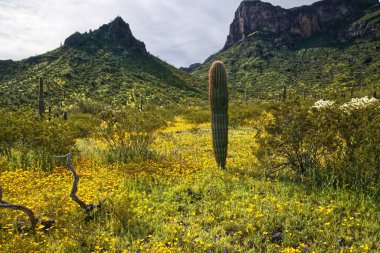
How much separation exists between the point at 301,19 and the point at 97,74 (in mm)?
123240

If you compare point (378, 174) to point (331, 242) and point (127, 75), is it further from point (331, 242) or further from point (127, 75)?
point (127, 75)

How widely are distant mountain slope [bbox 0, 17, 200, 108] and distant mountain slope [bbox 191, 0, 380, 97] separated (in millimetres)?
24646

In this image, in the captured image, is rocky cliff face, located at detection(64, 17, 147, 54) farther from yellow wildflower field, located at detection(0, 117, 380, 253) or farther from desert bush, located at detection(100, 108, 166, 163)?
yellow wildflower field, located at detection(0, 117, 380, 253)

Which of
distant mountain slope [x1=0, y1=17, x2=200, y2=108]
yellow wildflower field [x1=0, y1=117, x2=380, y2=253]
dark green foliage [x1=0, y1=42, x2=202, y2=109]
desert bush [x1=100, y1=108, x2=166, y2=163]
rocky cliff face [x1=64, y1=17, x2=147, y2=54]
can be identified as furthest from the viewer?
rocky cliff face [x1=64, y1=17, x2=147, y2=54]

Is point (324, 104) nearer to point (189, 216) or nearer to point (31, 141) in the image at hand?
point (189, 216)

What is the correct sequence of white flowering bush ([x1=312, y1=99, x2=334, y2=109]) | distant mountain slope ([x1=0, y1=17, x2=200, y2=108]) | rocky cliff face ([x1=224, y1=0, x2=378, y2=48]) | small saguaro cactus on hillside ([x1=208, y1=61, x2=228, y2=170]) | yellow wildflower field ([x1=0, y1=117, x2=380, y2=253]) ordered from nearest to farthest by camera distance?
yellow wildflower field ([x1=0, y1=117, x2=380, y2=253]) → white flowering bush ([x1=312, y1=99, x2=334, y2=109]) → small saguaro cactus on hillside ([x1=208, y1=61, x2=228, y2=170]) → distant mountain slope ([x1=0, y1=17, x2=200, y2=108]) → rocky cliff face ([x1=224, y1=0, x2=378, y2=48])

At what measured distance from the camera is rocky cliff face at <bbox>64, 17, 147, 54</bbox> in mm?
80500

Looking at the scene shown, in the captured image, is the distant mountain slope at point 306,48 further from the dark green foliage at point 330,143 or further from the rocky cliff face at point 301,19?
the dark green foliage at point 330,143

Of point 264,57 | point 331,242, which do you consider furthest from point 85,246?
point 264,57

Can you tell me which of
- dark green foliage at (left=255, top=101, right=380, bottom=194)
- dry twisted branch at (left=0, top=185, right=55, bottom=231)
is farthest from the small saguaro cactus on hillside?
dry twisted branch at (left=0, top=185, right=55, bottom=231)

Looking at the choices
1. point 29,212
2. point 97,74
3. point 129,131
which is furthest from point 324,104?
point 97,74

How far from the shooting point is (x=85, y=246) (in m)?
4.29

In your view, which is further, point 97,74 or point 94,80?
point 97,74

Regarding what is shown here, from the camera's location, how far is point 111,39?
88688mm
